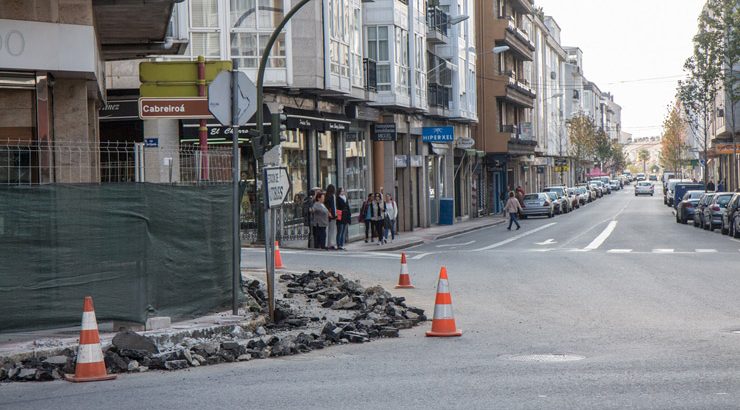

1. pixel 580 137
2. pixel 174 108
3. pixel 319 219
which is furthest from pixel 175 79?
pixel 580 137

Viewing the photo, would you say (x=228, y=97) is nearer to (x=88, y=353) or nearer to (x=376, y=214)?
(x=88, y=353)

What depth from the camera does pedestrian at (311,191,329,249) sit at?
31.3m

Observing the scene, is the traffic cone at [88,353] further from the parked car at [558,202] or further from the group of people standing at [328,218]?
the parked car at [558,202]

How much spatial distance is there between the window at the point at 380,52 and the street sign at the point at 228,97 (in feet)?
98.8

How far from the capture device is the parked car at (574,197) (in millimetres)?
79250

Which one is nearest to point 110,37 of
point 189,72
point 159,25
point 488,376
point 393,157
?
point 159,25

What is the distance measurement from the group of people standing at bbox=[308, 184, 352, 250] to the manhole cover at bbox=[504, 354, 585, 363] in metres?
20.1

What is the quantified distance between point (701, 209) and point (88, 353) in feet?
128

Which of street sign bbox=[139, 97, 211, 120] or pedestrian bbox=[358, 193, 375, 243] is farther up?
street sign bbox=[139, 97, 211, 120]

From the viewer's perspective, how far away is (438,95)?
5428cm

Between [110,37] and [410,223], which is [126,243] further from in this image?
[410,223]

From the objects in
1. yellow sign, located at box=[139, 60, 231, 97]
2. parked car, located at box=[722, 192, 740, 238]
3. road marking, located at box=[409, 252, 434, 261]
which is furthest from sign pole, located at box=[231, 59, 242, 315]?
parked car, located at box=[722, 192, 740, 238]

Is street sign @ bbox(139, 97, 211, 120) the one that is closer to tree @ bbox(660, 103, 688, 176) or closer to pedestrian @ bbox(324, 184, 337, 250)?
pedestrian @ bbox(324, 184, 337, 250)

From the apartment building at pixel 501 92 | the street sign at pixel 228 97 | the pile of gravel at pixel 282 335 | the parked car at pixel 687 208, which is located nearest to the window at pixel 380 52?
the parked car at pixel 687 208
